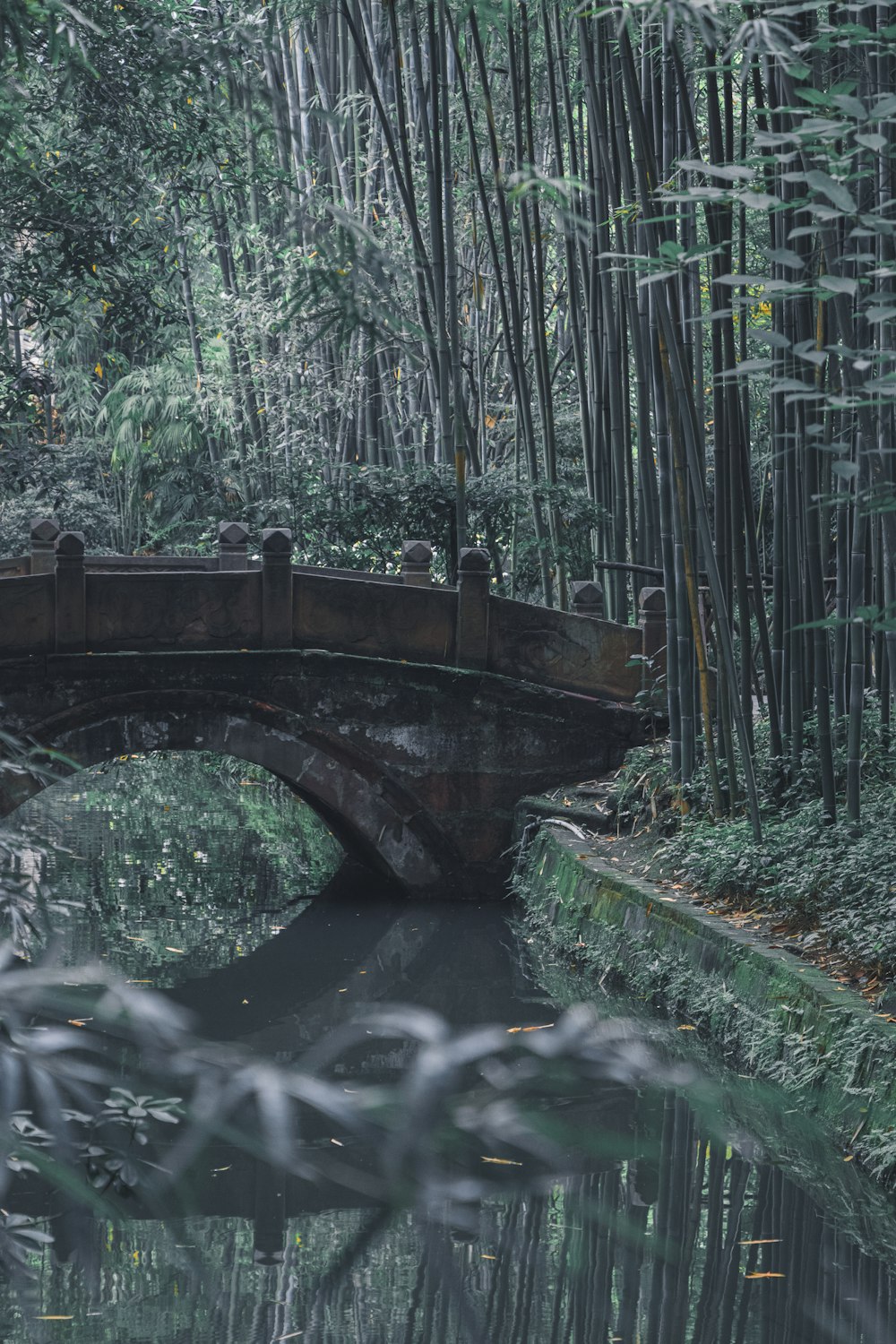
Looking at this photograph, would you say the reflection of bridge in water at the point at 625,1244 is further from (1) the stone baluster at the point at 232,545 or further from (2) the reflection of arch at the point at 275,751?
(1) the stone baluster at the point at 232,545

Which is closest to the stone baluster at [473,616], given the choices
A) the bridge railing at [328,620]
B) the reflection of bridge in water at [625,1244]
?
the bridge railing at [328,620]

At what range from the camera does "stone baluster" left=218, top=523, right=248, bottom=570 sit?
919cm

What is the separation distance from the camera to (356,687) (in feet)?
27.5

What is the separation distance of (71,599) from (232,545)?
1.68 meters

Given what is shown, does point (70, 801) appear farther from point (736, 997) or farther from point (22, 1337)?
point (22, 1337)

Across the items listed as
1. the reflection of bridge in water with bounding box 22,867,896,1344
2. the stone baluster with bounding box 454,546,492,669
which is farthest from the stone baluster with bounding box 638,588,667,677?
the reflection of bridge in water with bounding box 22,867,896,1344

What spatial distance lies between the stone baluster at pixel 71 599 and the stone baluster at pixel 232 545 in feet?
4.49

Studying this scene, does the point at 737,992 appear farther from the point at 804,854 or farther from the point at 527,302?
the point at 527,302

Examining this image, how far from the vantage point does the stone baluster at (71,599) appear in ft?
25.9

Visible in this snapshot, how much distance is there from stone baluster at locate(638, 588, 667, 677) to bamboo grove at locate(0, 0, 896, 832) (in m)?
0.14

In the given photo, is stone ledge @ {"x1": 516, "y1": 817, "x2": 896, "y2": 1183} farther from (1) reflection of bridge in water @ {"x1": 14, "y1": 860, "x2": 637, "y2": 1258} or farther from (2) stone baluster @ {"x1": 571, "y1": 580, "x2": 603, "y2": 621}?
(2) stone baluster @ {"x1": 571, "y1": 580, "x2": 603, "y2": 621}

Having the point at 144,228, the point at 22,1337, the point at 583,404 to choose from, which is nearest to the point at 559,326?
the point at 583,404

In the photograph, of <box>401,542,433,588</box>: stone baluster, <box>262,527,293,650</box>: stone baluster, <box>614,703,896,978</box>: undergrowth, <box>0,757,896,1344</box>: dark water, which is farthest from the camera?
<box>401,542,433,588</box>: stone baluster

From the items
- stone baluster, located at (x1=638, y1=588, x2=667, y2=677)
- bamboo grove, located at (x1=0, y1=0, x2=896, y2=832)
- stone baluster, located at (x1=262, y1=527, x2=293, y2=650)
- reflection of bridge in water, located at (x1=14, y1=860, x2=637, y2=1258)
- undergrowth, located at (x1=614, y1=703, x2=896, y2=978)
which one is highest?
bamboo grove, located at (x1=0, y1=0, x2=896, y2=832)
